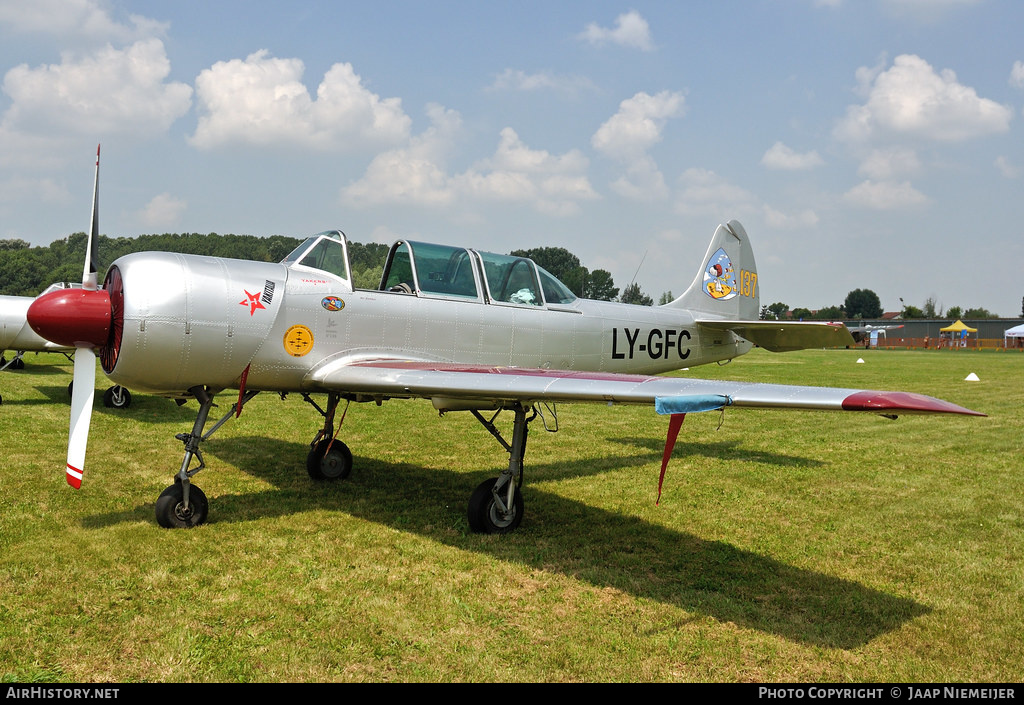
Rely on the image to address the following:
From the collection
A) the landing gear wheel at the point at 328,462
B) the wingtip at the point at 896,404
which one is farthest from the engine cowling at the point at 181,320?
the wingtip at the point at 896,404

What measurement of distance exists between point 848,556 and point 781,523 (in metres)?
0.94

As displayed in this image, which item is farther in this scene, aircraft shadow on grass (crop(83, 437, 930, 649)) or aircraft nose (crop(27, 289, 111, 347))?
Answer: aircraft nose (crop(27, 289, 111, 347))

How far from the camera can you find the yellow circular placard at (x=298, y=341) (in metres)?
6.25

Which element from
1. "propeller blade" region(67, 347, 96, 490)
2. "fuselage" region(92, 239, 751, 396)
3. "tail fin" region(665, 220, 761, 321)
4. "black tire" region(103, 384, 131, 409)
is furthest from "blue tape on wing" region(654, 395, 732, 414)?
"black tire" region(103, 384, 131, 409)

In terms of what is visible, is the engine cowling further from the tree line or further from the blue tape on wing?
the tree line

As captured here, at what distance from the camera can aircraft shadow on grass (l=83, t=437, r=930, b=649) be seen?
14.7 feet

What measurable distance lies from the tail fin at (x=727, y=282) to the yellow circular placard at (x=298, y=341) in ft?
19.6

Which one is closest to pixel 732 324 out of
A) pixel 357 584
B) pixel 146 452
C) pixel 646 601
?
pixel 646 601

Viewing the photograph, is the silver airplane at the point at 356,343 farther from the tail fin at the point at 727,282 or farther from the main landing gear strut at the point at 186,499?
the tail fin at the point at 727,282

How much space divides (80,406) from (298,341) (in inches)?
72.5

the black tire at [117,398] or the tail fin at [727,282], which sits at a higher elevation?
the tail fin at [727,282]

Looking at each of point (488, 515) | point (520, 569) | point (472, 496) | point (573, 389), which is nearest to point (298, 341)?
point (472, 496)

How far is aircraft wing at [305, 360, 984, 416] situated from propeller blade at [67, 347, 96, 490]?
5.93 feet

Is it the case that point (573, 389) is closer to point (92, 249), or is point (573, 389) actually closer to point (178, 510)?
point (178, 510)
